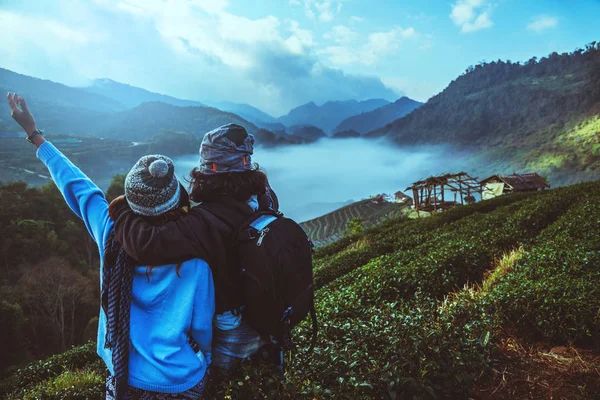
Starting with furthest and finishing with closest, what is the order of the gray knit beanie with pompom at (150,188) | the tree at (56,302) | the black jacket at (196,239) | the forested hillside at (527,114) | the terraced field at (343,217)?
the forested hillside at (527,114), the terraced field at (343,217), the tree at (56,302), the gray knit beanie with pompom at (150,188), the black jacket at (196,239)

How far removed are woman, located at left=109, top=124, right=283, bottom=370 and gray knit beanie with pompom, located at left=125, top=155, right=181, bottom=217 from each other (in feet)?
0.23

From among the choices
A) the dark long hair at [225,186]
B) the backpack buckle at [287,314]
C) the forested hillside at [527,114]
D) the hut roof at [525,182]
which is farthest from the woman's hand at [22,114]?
the forested hillside at [527,114]

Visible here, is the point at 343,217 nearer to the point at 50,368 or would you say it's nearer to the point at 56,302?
the point at 56,302

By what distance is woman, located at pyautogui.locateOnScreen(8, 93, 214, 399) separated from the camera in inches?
67.4

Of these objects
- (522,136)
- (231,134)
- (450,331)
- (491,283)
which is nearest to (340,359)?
(450,331)

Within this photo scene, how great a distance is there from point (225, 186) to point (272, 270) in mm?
555

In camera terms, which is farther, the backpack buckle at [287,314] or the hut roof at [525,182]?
the hut roof at [525,182]

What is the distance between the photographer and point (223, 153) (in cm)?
202

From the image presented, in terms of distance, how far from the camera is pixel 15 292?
2375 cm

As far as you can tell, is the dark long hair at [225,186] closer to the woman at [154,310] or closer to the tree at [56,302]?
the woman at [154,310]

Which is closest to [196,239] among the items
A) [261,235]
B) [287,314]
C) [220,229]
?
[220,229]

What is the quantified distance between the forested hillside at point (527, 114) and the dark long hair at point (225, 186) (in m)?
84.8

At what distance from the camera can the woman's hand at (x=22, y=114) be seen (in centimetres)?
221

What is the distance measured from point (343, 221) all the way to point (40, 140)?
65.6 m
